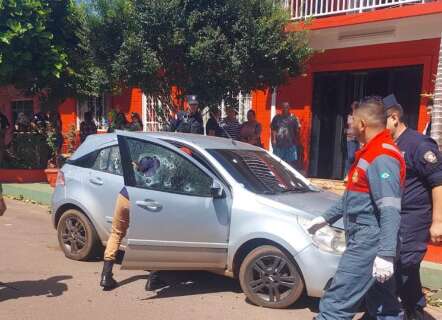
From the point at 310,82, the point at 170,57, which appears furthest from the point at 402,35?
the point at 170,57

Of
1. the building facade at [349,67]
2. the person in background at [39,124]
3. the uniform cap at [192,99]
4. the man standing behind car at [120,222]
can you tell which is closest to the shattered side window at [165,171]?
the man standing behind car at [120,222]

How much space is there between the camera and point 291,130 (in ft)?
34.1

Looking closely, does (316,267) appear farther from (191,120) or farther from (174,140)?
(191,120)

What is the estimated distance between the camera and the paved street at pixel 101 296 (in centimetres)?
430

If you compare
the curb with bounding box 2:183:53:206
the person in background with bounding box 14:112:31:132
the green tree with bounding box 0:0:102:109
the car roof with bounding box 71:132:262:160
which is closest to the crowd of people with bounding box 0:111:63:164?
the person in background with bounding box 14:112:31:132

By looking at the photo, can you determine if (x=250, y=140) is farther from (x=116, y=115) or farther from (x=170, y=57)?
(x=116, y=115)

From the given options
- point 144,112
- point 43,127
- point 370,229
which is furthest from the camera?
point 144,112

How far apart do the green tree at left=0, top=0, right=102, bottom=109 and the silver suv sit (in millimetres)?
4685

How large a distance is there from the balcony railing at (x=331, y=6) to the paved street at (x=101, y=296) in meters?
6.24

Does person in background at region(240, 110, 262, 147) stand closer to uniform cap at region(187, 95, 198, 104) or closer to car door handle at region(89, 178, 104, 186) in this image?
uniform cap at region(187, 95, 198, 104)

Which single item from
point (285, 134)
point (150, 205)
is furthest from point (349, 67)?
point (150, 205)

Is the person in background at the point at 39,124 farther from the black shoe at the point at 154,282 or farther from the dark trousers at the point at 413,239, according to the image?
the dark trousers at the point at 413,239

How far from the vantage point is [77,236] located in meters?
5.82

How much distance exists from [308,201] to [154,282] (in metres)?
1.71
